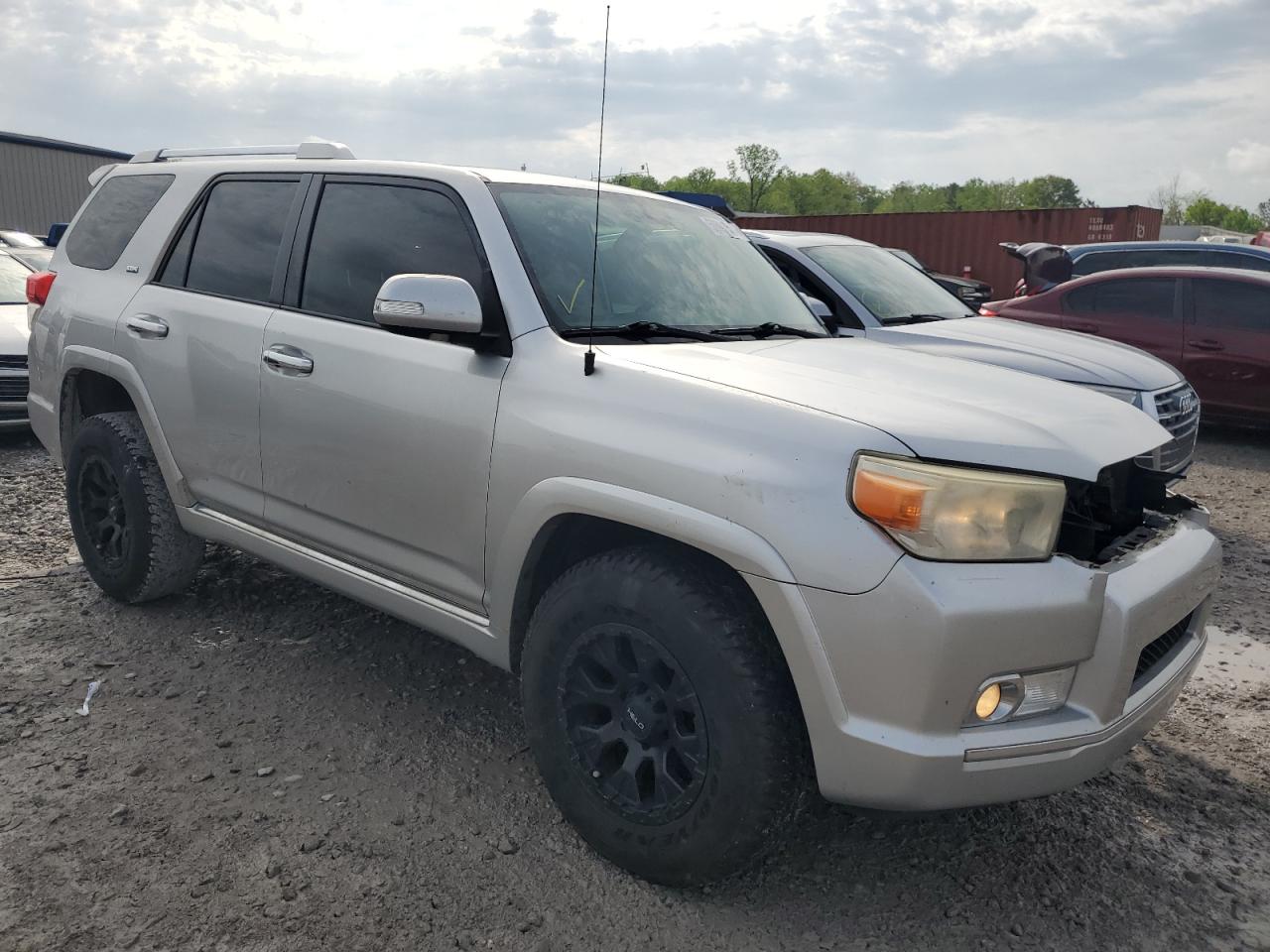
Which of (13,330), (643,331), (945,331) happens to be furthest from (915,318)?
(13,330)

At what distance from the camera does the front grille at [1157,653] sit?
2.37 meters

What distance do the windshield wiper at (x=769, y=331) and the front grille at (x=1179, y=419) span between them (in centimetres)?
280

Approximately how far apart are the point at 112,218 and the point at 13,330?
4.42m

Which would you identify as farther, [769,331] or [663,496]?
[769,331]

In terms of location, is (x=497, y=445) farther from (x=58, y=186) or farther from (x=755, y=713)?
(x=58, y=186)

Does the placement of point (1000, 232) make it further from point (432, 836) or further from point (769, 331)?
point (432, 836)

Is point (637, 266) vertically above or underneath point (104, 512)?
above

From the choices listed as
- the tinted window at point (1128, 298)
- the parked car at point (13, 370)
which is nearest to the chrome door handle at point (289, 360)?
the parked car at point (13, 370)

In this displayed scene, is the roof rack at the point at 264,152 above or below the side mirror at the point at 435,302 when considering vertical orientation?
above

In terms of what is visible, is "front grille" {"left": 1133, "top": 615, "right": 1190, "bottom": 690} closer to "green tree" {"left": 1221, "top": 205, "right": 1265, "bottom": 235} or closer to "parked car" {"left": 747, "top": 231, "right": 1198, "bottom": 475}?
"parked car" {"left": 747, "top": 231, "right": 1198, "bottom": 475}

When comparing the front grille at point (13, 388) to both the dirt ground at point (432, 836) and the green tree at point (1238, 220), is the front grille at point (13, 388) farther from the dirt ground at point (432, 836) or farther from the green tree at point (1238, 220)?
the green tree at point (1238, 220)

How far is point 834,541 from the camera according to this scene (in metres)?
2.08

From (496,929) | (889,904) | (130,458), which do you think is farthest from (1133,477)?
(130,458)

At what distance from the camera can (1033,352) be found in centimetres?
580
